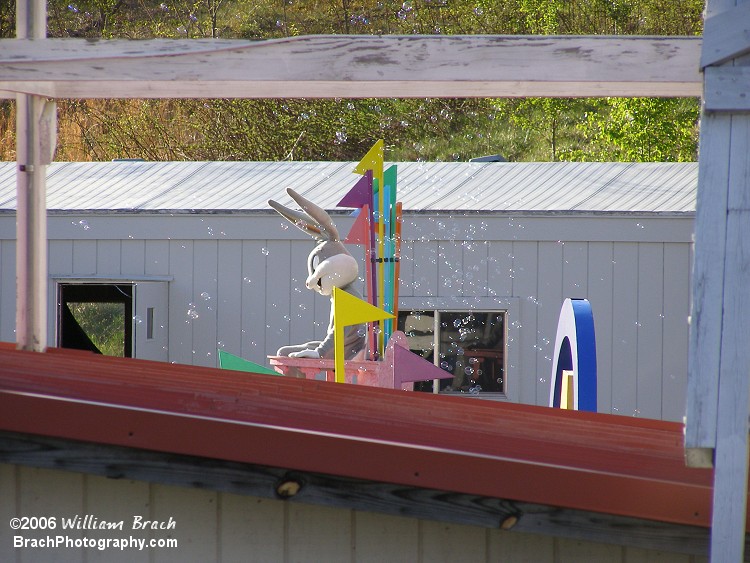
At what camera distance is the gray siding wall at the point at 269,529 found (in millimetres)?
2287

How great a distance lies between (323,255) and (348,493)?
472 centimetres

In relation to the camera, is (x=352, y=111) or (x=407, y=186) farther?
(x=352, y=111)

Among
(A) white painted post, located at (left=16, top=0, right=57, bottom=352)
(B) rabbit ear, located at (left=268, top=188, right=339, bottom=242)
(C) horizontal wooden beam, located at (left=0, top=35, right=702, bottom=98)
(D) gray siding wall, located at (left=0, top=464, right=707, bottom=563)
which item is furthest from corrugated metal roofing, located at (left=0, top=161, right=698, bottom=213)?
(D) gray siding wall, located at (left=0, top=464, right=707, bottom=563)

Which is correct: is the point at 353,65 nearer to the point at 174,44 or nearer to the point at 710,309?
the point at 174,44

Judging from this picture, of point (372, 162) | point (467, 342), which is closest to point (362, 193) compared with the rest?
point (372, 162)

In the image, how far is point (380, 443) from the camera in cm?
218

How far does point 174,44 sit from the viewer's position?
231 centimetres

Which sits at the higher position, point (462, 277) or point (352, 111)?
point (352, 111)

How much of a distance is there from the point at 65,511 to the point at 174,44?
46.0 inches

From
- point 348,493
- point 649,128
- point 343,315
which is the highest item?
point 649,128

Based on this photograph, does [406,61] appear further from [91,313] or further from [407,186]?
[91,313]

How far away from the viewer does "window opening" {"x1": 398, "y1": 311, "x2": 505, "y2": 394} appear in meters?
9.44

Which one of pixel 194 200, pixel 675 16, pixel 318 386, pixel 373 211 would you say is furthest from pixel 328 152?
pixel 318 386

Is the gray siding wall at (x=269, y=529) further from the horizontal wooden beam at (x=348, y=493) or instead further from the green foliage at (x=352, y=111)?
the green foliage at (x=352, y=111)
